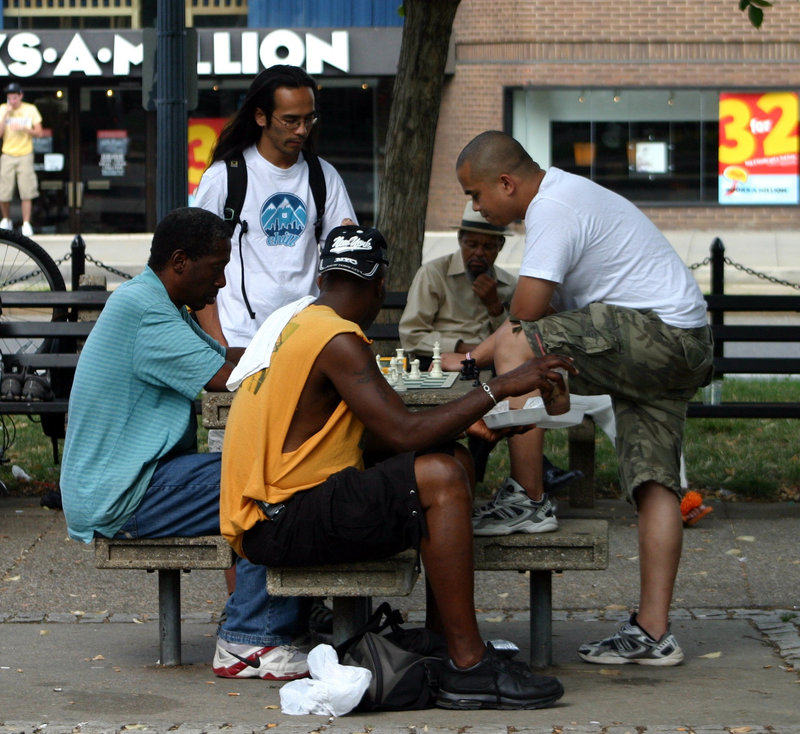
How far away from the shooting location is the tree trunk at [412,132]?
844 cm

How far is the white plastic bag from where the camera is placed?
419 centimetres

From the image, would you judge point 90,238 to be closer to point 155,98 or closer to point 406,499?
point 155,98

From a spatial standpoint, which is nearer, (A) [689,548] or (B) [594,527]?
(B) [594,527]

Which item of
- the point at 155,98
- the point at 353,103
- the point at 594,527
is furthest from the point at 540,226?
the point at 353,103

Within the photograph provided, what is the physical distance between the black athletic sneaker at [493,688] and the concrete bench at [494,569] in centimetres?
32

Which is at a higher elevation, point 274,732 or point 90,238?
point 90,238

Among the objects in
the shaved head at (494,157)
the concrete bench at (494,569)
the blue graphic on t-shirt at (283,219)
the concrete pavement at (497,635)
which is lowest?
the concrete pavement at (497,635)

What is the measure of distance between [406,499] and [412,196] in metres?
4.68

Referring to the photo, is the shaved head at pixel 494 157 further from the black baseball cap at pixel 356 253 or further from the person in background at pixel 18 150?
the person in background at pixel 18 150

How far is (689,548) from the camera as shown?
21.4ft

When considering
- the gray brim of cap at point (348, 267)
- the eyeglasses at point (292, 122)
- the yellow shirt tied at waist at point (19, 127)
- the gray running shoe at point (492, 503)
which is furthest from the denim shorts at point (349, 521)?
the yellow shirt tied at waist at point (19, 127)

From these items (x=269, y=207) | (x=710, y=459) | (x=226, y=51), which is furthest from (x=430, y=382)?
(x=226, y=51)

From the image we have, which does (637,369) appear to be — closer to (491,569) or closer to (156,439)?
(491,569)

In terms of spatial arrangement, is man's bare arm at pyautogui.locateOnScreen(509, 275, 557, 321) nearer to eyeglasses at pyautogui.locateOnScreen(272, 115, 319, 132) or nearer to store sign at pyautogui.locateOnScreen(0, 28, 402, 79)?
eyeglasses at pyautogui.locateOnScreen(272, 115, 319, 132)
